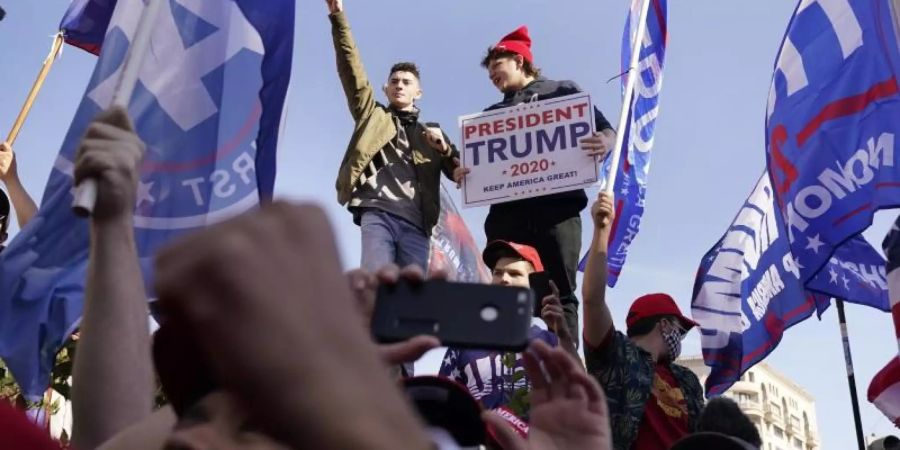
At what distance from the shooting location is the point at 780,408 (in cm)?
8188

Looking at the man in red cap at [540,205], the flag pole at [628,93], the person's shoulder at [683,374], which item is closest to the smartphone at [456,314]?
the person's shoulder at [683,374]

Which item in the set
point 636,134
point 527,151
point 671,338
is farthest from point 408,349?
point 636,134

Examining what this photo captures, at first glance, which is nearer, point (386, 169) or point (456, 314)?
point (456, 314)

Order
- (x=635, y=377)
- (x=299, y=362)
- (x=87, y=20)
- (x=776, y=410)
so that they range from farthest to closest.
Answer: (x=776, y=410), (x=87, y=20), (x=635, y=377), (x=299, y=362)

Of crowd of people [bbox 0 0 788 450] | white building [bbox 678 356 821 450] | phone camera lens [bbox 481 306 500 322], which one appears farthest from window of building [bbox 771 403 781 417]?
phone camera lens [bbox 481 306 500 322]

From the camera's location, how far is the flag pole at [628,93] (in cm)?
534

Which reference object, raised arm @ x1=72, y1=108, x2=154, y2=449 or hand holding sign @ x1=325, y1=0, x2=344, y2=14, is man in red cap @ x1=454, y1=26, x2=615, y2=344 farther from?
raised arm @ x1=72, y1=108, x2=154, y2=449

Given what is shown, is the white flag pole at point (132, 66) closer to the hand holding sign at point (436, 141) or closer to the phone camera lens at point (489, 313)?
the phone camera lens at point (489, 313)

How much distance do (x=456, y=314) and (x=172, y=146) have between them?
280 centimetres

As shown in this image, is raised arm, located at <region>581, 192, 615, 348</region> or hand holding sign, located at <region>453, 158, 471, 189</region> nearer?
raised arm, located at <region>581, 192, 615, 348</region>

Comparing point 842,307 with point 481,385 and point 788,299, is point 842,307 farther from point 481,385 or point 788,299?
point 481,385

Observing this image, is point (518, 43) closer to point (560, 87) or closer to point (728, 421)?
point (560, 87)

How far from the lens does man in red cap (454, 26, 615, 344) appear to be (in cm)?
566

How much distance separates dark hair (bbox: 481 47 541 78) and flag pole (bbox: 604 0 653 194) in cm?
56
